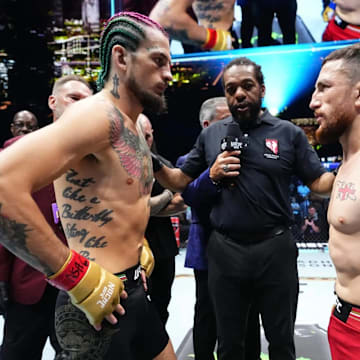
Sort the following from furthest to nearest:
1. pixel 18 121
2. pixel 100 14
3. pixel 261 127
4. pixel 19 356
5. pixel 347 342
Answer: pixel 100 14
pixel 18 121
pixel 261 127
pixel 19 356
pixel 347 342

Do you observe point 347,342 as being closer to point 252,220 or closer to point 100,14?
point 252,220

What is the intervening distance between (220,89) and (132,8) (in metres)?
2.04

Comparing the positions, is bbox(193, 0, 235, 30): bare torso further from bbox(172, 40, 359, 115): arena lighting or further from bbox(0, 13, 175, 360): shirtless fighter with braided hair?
bbox(0, 13, 175, 360): shirtless fighter with braided hair

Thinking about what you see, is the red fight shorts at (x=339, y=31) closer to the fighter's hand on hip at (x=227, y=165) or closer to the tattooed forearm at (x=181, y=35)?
the tattooed forearm at (x=181, y=35)

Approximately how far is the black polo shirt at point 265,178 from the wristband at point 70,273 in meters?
1.11

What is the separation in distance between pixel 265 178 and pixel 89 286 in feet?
4.05

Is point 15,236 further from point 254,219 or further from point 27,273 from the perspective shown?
point 254,219

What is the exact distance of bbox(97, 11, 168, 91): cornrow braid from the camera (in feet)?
4.12

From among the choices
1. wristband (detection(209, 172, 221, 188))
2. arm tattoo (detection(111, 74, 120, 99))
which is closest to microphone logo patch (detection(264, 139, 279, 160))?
wristband (detection(209, 172, 221, 188))

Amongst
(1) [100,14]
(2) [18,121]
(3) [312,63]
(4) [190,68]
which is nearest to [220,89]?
(4) [190,68]

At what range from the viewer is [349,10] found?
5.81 m

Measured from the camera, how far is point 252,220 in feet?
6.38

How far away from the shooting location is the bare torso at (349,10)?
18.8ft

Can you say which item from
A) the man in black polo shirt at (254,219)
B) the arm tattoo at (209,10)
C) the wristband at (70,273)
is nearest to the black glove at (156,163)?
the man in black polo shirt at (254,219)
